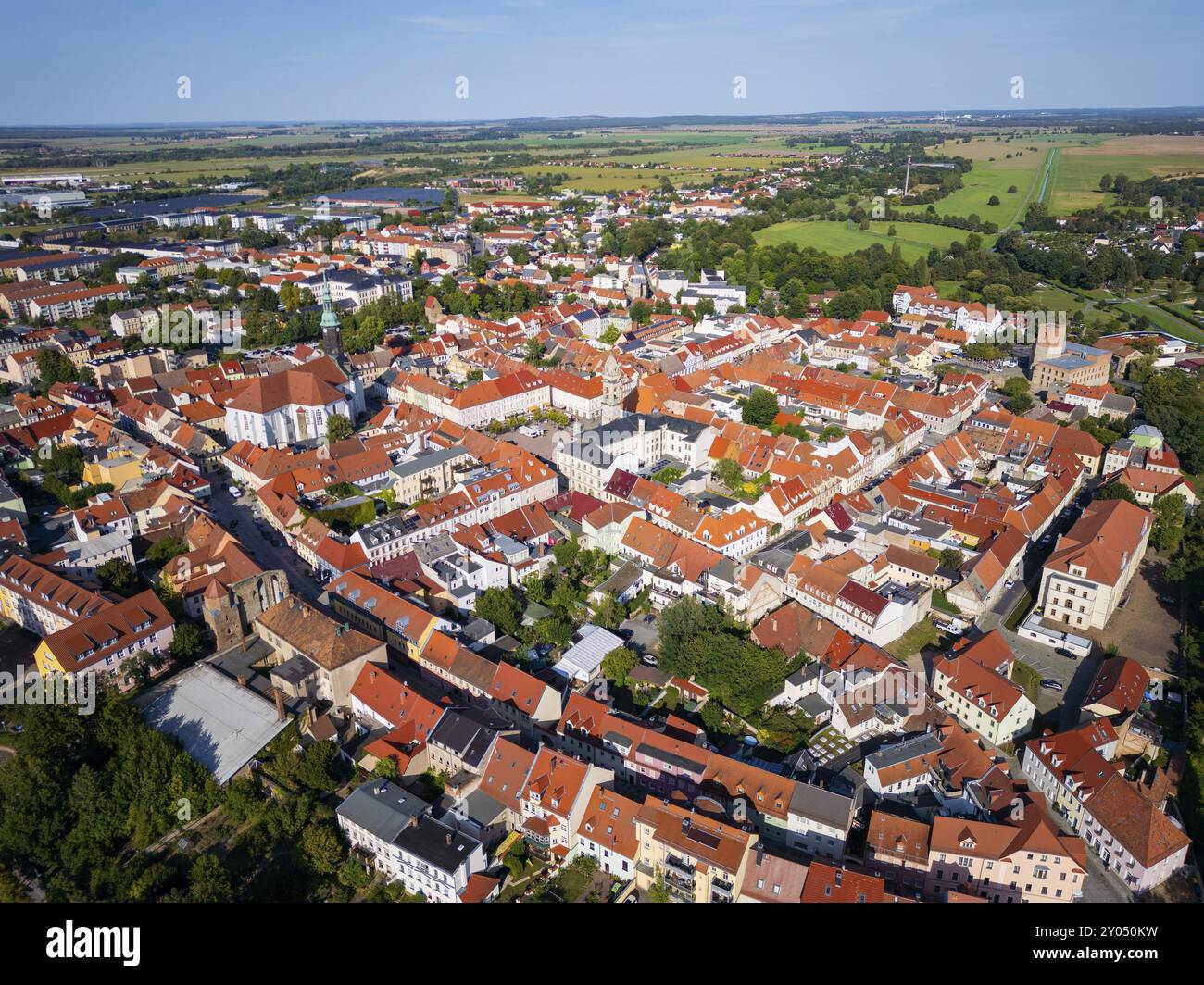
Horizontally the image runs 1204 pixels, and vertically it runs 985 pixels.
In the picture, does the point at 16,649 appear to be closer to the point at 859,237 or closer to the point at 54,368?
the point at 54,368

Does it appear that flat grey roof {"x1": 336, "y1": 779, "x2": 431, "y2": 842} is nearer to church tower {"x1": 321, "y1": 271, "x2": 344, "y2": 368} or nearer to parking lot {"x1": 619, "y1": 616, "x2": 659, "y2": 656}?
parking lot {"x1": 619, "y1": 616, "x2": 659, "y2": 656}

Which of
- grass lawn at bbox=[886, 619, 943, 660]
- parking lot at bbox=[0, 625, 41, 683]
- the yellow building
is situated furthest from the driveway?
the yellow building

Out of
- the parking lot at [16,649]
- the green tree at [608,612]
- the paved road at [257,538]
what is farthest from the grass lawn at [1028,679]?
the parking lot at [16,649]

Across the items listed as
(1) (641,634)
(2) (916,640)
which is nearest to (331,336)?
(1) (641,634)

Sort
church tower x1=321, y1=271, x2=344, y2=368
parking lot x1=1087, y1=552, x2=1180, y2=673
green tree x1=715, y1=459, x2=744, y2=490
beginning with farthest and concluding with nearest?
church tower x1=321, y1=271, x2=344, y2=368 → green tree x1=715, y1=459, x2=744, y2=490 → parking lot x1=1087, y1=552, x2=1180, y2=673

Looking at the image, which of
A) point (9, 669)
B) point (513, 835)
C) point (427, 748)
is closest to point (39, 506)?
point (9, 669)

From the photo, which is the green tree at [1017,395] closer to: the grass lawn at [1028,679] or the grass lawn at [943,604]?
the grass lawn at [943,604]
